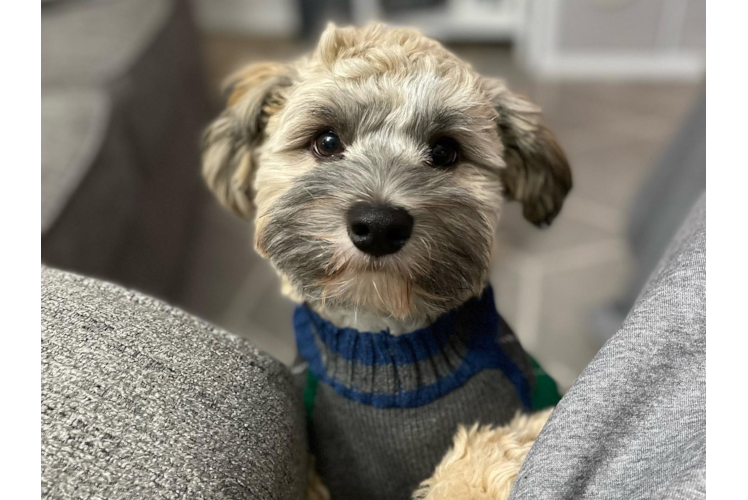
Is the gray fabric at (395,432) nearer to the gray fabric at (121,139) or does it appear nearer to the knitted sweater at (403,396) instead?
the knitted sweater at (403,396)

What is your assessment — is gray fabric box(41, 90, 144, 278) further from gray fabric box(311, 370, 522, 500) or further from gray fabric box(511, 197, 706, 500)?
gray fabric box(511, 197, 706, 500)

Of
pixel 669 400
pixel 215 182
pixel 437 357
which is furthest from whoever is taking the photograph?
pixel 215 182

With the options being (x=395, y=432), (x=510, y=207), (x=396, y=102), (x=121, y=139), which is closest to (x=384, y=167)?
(x=396, y=102)

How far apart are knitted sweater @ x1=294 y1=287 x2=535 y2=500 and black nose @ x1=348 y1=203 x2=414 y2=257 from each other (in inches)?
6.1

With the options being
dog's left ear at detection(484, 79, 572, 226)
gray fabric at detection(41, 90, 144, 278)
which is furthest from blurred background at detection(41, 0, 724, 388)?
dog's left ear at detection(484, 79, 572, 226)

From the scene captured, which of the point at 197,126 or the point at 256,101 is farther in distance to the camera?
the point at 197,126

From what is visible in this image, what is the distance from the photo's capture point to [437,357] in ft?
2.47

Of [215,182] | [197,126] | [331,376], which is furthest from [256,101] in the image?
[197,126]

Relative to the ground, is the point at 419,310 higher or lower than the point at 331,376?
higher

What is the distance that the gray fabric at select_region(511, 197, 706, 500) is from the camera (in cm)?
46

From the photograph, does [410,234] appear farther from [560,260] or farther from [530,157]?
[560,260]

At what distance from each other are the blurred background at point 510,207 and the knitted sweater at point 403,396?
0.43 m

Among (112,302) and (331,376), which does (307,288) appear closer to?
(331,376)

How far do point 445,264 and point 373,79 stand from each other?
243mm
